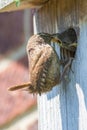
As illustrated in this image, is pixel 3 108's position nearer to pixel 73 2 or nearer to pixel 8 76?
pixel 8 76

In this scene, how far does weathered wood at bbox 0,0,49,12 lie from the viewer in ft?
12.1

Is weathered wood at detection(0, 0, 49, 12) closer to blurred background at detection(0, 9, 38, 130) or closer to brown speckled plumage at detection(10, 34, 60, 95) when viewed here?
blurred background at detection(0, 9, 38, 130)

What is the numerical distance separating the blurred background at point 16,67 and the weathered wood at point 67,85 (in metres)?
0.05

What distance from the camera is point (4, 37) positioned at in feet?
12.1

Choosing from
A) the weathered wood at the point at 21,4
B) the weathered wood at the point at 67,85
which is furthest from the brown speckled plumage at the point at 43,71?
the weathered wood at the point at 21,4

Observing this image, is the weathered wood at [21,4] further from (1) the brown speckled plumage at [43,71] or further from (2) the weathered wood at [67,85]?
(1) the brown speckled plumage at [43,71]

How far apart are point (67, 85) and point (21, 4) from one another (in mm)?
241

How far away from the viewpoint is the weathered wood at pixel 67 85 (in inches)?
140

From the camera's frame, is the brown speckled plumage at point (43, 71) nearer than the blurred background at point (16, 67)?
Yes

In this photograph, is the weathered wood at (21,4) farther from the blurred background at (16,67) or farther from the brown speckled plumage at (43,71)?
the brown speckled plumage at (43,71)

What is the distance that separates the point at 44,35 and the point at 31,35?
0.11m

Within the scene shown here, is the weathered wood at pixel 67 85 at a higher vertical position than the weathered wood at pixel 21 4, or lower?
lower

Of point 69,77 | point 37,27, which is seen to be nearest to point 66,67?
point 69,77

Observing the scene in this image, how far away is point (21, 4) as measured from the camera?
12.3 ft
